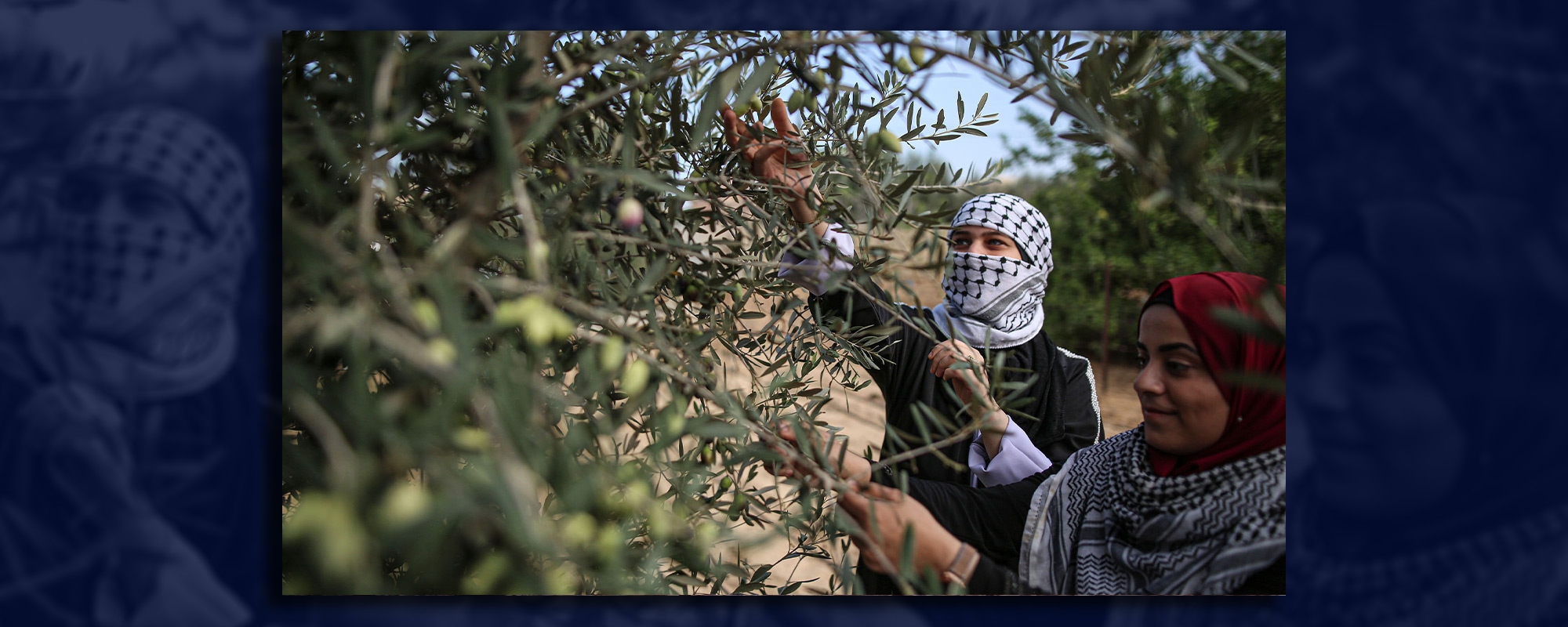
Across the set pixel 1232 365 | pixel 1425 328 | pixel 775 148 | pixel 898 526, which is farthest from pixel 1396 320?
pixel 775 148

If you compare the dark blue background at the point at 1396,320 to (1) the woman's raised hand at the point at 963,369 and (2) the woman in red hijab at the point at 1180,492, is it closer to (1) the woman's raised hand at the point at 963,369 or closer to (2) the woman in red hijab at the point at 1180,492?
(2) the woman in red hijab at the point at 1180,492

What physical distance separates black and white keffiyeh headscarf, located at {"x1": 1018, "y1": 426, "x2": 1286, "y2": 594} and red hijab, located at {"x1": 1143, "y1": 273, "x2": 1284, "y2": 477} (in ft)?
0.06

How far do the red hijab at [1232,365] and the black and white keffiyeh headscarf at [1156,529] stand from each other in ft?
0.06

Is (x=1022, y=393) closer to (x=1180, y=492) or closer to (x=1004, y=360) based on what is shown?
(x=1004, y=360)

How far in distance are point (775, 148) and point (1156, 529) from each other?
753 mm

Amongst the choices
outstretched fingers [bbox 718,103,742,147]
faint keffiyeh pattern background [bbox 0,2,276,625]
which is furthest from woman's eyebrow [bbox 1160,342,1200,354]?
faint keffiyeh pattern background [bbox 0,2,276,625]

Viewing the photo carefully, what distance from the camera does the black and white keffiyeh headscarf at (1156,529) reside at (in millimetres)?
1212

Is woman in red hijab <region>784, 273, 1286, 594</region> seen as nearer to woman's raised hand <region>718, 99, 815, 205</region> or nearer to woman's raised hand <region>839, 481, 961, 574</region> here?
woman's raised hand <region>839, 481, 961, 574</region>

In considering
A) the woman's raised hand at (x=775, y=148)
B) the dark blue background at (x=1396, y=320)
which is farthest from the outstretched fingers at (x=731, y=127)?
the dark blue background at (x=1396, y=320)
